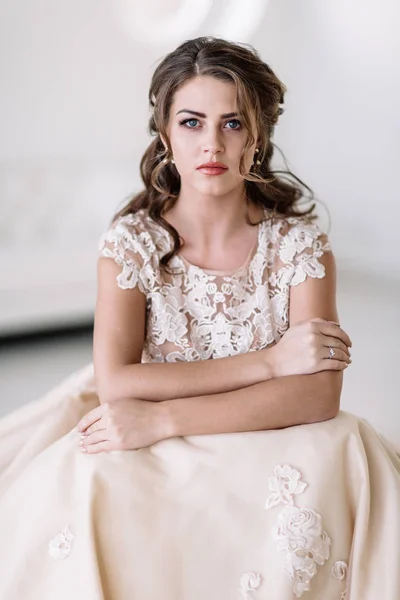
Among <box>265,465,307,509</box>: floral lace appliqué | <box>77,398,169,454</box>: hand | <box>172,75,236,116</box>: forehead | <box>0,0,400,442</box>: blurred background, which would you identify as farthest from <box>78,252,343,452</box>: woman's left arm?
<box>0,0,400,442</box>: blurred background

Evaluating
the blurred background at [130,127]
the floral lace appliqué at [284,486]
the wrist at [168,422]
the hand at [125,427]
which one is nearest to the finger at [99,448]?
the hand at [125,427]

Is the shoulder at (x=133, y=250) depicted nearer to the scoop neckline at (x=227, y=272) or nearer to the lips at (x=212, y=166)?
the scoop neckline at (x=227, y=272)

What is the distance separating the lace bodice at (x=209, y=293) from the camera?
230 cm

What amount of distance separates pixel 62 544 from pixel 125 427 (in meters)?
0.29

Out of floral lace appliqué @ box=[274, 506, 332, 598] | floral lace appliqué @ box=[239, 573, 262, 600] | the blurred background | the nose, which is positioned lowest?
floral lace appliqué @ box=[239, 573, 262, 600]

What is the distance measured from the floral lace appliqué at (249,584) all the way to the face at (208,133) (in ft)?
3.09

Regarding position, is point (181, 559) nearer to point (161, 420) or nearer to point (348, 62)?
point (161, 420)

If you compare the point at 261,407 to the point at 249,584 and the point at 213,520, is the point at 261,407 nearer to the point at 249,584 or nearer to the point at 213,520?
the point at 213,520

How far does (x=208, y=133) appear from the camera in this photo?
2.17 m

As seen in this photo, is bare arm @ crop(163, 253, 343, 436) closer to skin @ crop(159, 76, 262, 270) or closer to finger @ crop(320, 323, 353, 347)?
finger @ crop(320, 323, 353, 347)

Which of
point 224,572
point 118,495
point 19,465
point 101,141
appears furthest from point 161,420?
point 101,141

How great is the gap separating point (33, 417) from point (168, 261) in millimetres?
699

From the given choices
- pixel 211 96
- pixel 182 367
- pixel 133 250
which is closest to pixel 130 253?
pixel 133 250

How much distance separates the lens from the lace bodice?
2297mm
